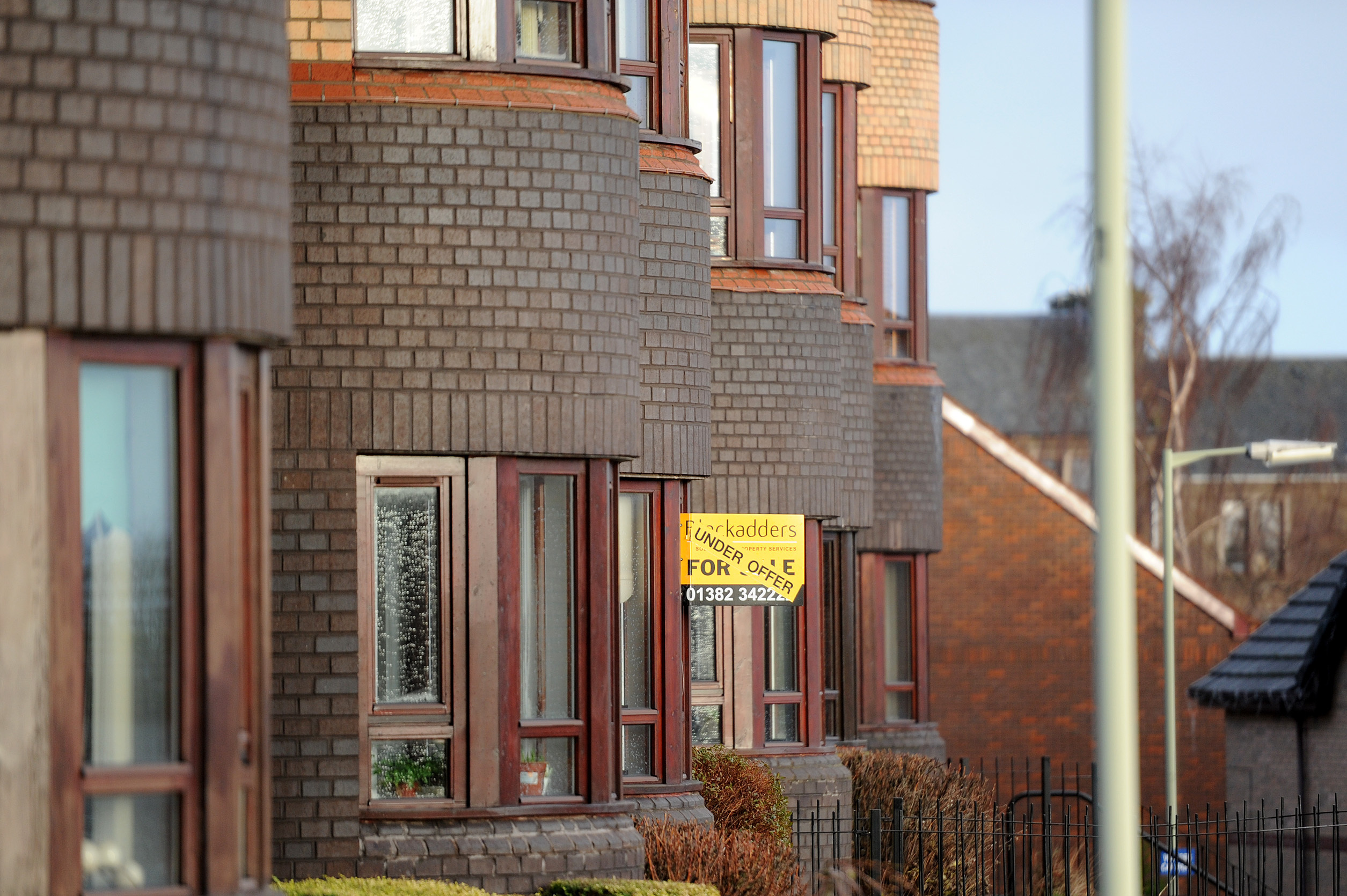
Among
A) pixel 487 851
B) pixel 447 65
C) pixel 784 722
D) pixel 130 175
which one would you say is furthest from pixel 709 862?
pixel 130 175

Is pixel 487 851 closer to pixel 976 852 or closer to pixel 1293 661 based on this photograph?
pixel 976 852

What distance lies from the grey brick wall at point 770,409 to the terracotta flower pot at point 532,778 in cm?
573

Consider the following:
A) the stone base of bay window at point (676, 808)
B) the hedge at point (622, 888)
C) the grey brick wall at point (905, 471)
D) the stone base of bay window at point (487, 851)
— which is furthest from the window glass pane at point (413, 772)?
the grey brick wall at point (905, 471)

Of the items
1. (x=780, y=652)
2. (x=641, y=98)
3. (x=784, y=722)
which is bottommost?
(x=784, y=722)

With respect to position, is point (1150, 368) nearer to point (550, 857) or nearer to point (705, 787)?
point (705, 787)

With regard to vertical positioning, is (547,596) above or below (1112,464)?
below

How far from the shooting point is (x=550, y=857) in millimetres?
11398

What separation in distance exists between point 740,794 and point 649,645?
2.18m

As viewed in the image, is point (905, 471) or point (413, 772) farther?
point (905, 471)

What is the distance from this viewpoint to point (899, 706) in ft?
82.6

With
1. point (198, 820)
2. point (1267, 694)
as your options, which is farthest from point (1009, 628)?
point (198, 820)

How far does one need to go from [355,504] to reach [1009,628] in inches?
888

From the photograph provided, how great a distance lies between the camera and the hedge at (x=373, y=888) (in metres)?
10.5

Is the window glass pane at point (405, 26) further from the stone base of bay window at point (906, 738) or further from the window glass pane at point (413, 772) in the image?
the stone base of bay window at point (906, 738)
